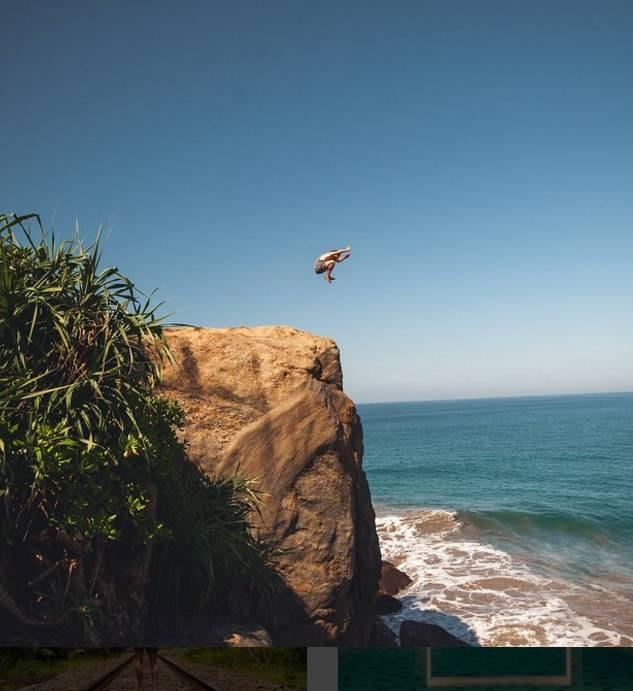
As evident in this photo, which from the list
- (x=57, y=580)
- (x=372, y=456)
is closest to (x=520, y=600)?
(x=57, y=580)

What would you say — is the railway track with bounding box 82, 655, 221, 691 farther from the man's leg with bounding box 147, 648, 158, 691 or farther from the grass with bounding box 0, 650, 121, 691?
the grass with bounding box 0, 650, 121, 691

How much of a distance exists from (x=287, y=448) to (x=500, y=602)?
22.6 feet

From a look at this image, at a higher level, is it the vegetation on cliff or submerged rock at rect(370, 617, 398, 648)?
the vegetation on cliff

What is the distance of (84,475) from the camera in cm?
537

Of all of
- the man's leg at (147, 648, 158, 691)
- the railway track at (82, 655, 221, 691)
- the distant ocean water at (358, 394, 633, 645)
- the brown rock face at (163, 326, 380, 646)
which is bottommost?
the distant ocean water at (358, 394, 633, 645)

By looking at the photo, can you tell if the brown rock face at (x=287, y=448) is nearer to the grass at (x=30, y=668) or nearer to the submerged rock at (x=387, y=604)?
the grass at (x=30, y=668)

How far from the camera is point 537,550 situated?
16516 mm

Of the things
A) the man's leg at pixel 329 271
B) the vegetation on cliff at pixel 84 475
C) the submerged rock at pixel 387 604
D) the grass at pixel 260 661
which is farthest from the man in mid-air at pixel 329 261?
the submerged rock at pixel 387 604

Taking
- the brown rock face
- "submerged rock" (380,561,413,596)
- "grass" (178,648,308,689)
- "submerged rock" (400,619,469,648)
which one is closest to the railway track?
"grass" (178,648,308,689)

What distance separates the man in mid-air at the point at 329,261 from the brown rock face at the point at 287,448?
0.98 metres

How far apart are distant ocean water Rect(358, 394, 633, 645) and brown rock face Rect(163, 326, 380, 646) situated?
14.7 feet

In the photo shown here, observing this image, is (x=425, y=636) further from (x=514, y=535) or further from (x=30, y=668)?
(x=514, y=535)

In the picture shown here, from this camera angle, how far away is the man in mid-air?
711 centimetres

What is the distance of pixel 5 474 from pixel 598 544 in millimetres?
17024
